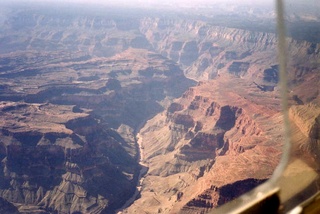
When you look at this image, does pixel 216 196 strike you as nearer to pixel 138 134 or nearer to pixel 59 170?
pixel 59 170

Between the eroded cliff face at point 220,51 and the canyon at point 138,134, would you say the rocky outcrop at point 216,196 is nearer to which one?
the canyon at point 138,134

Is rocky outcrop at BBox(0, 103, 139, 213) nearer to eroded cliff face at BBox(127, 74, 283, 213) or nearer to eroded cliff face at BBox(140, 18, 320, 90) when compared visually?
eroded cliff face at BBox(127, 74, 283, 213)

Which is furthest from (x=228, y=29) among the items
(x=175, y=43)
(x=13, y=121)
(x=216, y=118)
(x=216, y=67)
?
(x=13, y=121)

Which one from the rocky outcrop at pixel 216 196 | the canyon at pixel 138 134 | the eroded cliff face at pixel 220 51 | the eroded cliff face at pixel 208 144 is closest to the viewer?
the rocky outcrop at pixel 216 196

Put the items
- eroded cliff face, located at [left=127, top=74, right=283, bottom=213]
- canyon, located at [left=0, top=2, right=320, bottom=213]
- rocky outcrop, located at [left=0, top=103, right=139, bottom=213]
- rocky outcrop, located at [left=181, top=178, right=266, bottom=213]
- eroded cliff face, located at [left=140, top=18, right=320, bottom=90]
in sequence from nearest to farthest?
rocky outcrop, located at [left=181, top=178, right=266, bottom=213] → canyon, located at [left=0, top=2, right=320, bottom=213] → eroded cliff face, located at [left=127, top=74, right=283, bottom=213] → rocky outcrop, located at [left=0, top=103, right=139, bottom=213] → eroded cliff face, located at [left=140, top=18, right=320, bottom=90]

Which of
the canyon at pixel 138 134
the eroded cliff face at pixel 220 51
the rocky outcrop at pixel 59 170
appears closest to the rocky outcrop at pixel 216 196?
the canyon at pixel 138 134

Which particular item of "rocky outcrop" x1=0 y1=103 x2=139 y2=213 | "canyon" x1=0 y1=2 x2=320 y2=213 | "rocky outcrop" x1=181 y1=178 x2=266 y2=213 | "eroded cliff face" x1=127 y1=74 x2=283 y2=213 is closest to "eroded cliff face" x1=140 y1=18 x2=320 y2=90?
"canyon" x1=0 y1=2 x2=320 y2=213

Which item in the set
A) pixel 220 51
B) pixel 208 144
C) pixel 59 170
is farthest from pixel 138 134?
pixel 220 51

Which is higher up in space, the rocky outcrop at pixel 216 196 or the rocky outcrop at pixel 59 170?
the rocky outcrop at pixel 216 196
